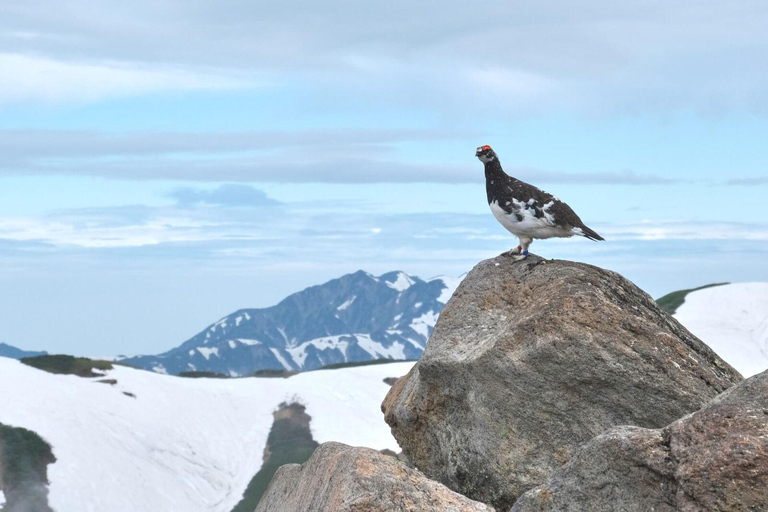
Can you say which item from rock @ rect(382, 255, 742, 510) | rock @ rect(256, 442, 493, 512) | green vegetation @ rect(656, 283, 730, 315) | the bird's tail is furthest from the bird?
green vegetation @ rect(656, 283, 730, 315)

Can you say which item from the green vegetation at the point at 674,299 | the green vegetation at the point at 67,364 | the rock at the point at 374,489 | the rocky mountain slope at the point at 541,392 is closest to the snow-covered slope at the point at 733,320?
the green vegetation at the point at 674,299

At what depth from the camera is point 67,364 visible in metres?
92.1

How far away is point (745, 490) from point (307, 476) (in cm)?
749

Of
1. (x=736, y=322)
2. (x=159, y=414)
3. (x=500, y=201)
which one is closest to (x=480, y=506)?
(x=500, y=201)

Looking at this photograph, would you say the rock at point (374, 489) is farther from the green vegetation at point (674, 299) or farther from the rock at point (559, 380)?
the green vegetation at point (674, 299)

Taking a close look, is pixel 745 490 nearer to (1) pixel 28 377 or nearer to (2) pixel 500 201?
(2) pixel 500 201

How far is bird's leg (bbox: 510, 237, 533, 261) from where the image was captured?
2038 centimetres

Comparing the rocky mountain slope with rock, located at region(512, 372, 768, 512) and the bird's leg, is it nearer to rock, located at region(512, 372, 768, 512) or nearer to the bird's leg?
rock, located at region(512, 372, 768, 512)

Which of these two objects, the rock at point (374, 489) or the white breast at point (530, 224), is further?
the white breast at point (530, 224)

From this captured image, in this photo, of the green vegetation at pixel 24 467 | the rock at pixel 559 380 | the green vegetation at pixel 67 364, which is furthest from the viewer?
the green vegetation at pixel 67 364

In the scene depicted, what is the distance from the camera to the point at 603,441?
1282 cm

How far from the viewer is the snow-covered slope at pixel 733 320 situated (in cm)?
10762

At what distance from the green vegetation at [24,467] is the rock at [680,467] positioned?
60645 millimetres

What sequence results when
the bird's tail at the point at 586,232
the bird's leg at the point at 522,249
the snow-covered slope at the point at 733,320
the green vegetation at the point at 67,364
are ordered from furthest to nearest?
the snow-covered slope at the point at 733,320 < the green vegetation at the point at 67,364 < the bird's leg at the point at 522,249 < the bird's tail at the point at 586,232
